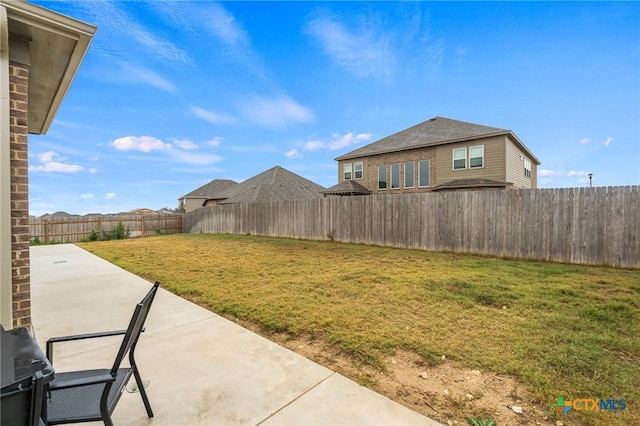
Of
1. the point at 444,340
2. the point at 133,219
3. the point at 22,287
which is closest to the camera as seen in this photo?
the point at 22,287

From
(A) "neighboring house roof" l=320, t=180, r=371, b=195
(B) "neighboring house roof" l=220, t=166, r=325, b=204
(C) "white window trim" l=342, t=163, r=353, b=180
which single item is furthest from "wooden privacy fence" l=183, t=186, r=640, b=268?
(B) "neighboring house roof" l=220, t=166, r=325, b=204

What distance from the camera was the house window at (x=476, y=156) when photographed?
15.9 m

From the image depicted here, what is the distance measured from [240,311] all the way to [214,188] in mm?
36504

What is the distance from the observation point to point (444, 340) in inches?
124

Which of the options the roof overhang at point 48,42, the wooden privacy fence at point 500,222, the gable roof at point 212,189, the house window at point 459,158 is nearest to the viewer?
the roof overhang at point 48,42

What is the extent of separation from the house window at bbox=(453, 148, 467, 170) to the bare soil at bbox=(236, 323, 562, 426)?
16065 mm

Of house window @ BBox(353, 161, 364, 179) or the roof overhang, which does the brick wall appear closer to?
the roof overhang

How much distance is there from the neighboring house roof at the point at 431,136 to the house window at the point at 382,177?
1114mm

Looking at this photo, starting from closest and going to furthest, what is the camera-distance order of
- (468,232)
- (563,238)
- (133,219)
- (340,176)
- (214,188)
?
(563,238)
(468,232)
(133,219)
(340,176)
(214,188)

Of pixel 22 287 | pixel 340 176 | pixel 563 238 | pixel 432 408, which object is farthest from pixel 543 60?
pixel 22 287

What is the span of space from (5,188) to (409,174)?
18.5m

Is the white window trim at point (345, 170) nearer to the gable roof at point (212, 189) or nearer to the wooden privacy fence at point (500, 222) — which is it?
the wooden privacy fence at point (500, 222)

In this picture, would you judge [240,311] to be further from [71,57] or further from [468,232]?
[468,232]

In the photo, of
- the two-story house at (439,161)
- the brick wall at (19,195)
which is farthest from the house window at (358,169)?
the brick wall at (19,195)
